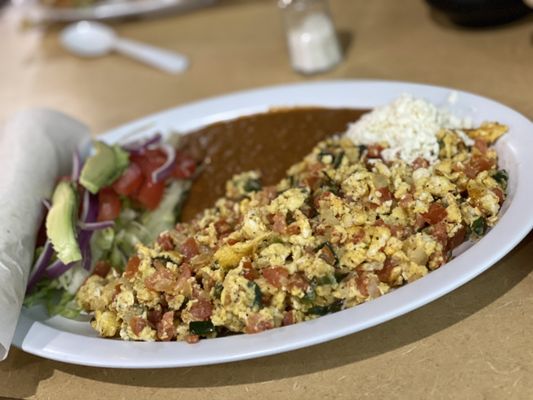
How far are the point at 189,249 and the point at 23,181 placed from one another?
727 mm

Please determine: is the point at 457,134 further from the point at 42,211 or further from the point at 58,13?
the point at 58,13

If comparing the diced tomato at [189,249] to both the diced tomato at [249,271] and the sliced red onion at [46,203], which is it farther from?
the sliced red onion at [46,203]

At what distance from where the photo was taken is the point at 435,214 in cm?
183

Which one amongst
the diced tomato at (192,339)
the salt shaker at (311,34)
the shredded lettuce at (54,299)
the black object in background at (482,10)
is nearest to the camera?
the diced tomato at (192,339)

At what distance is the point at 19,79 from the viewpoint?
3.95 m

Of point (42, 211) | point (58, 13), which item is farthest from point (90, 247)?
point (58, 13)

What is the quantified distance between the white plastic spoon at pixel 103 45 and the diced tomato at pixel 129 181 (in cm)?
118

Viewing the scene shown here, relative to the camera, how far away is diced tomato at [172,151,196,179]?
2.62m

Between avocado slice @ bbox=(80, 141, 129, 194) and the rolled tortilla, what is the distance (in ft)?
0.47

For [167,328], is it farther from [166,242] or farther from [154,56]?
[154,56]

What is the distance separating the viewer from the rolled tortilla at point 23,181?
1.97m

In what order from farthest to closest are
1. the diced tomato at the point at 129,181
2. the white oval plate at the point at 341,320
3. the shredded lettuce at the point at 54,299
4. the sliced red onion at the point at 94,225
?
the diced tomato at the point at 129,181 < the sliced red onion at the point at 94,225 < the shredded lettuce at the point at 54,299 < the white oval plate at the point at 341,320

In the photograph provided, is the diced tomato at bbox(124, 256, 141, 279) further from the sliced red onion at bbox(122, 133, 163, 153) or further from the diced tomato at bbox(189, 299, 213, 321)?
the sliced red onion at bbox(122, 133, 163, 153)

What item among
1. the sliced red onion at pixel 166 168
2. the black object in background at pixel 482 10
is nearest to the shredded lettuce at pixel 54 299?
the sliced red onion at pixel 166 168
